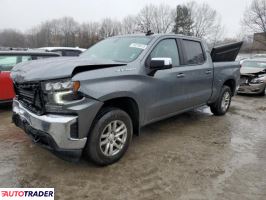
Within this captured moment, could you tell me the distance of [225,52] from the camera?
6.24 metres

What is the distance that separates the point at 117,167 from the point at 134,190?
0.58 meters

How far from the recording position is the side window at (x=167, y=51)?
421cm

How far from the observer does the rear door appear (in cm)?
486

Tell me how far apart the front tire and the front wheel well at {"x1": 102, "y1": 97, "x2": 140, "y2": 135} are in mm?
135

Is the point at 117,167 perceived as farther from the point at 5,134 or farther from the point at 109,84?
the point at 5,134

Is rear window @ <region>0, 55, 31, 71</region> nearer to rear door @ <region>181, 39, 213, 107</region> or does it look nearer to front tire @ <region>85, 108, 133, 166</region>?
front tire @ <region>85, 108, 133, 166</region>

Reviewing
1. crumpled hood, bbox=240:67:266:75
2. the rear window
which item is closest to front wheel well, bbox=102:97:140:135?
the rear window

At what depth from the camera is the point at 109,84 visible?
335 centimetres

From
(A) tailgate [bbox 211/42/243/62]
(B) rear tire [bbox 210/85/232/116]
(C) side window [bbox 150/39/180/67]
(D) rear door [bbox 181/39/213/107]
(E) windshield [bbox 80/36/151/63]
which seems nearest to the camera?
(E) windshield [bbox 80/36/151/63]

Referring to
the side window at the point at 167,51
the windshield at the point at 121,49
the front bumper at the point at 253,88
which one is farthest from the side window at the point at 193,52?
the front bumper at the point at 253,88

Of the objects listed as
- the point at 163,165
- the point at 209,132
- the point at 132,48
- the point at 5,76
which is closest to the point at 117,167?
the point at 163,165

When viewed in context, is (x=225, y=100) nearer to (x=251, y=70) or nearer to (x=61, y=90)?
(x=251, y=70)

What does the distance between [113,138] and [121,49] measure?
1528mm

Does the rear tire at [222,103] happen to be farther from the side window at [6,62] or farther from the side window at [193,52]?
the side window at [6,62]
